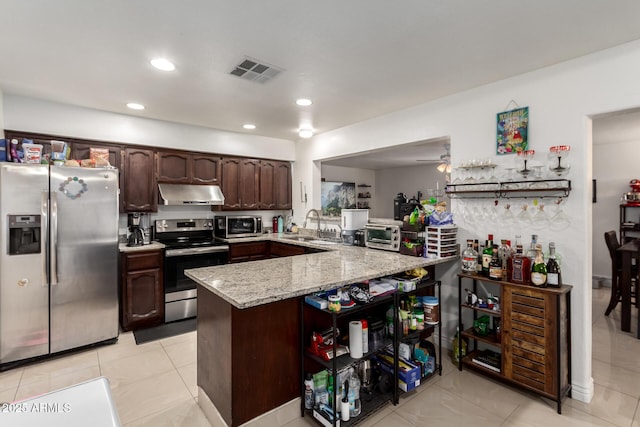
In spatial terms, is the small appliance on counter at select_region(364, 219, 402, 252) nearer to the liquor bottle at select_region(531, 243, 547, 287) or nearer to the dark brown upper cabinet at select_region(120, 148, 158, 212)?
the liquor bottle at select_region(531, 243, 547, 287)

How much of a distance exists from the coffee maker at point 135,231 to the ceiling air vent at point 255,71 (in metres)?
2.29

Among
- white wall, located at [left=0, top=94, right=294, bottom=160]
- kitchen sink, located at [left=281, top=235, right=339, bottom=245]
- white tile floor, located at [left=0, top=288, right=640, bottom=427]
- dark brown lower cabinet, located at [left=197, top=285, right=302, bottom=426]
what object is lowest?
white tile floor, located at [left=0, top=288, right=640, bottom=427]

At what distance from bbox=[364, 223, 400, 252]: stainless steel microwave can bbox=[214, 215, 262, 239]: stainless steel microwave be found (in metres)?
2.05

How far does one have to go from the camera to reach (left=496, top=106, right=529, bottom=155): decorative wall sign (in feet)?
8.21

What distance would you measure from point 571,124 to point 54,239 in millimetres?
4320

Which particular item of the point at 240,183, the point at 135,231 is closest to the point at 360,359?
the point at 135,231

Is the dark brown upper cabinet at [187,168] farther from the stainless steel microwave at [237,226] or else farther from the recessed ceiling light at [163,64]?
the recessed ceiling light at [163,64]

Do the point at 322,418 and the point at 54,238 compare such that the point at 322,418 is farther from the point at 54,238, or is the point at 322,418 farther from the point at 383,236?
the point at 54,238

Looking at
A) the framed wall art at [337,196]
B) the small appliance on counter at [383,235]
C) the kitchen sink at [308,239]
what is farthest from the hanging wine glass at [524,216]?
the framed wall art at [337,196]

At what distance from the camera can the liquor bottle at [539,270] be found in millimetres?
2211

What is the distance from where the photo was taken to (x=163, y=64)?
236 cm

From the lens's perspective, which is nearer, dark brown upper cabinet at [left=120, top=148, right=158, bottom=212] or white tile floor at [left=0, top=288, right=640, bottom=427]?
white tile floor at [left=0, top=288, right=640, bottom=427]

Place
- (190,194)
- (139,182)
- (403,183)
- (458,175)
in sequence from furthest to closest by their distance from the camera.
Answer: (403,183), (190,194), (139,182), (458,175)

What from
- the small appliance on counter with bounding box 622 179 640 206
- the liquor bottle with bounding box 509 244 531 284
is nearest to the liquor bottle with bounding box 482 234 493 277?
the liquor bottle with bounding box 509 244 531 284
